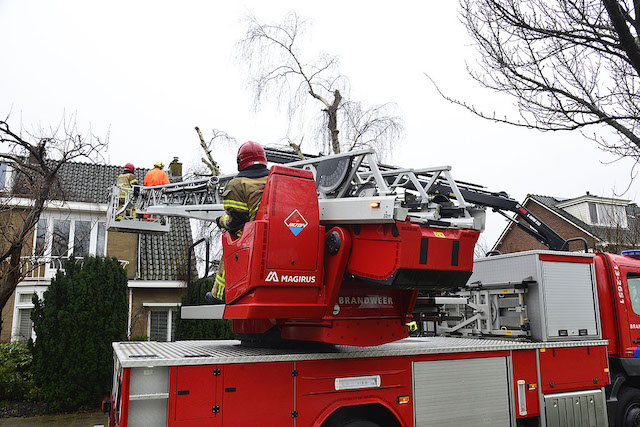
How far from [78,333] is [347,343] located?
7478mm

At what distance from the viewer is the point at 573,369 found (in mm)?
7109

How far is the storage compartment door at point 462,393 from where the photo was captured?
223 inches

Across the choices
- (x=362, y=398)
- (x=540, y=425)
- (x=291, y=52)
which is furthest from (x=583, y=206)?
(x=362, y=398)

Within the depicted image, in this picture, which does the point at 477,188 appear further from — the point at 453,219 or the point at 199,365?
the point at 199,365

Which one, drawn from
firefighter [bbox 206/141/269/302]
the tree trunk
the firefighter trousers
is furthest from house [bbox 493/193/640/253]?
firefighter [bbox 206/141/269/302]

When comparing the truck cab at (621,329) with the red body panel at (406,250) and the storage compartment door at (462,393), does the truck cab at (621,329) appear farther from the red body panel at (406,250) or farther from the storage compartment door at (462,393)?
the red body panel at (406,250)

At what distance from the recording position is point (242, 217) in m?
5.29

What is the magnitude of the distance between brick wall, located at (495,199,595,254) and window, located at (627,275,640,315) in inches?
928

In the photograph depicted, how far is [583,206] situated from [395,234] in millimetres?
31225

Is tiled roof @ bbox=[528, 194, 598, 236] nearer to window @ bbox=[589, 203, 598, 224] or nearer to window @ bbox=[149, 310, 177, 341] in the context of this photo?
window @ bbox=[589, 203, 598, 224]

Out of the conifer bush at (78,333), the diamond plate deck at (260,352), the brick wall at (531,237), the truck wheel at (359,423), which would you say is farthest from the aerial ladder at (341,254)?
the brick wall at (531,237)

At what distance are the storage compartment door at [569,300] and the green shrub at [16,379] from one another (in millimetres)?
9723

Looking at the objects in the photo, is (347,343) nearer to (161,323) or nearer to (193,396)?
(193,396)

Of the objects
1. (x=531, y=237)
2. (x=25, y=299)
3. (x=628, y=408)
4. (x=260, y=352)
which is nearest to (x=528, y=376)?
(x=628, y=408)
